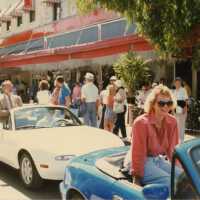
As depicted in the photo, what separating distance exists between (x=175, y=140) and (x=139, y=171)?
0.67 metres

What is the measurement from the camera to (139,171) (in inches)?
177

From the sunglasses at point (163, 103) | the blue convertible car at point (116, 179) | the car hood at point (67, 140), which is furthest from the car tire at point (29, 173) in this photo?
the sunglasses at point (163, 103)

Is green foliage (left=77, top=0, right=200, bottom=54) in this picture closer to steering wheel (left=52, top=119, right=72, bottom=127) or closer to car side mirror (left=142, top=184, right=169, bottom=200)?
steering wheel (left=52, top=119, right=72, bottom=127)

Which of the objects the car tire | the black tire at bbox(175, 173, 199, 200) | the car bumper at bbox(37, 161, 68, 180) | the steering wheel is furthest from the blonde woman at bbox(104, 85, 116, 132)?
the black tire at bbox(175, 173, 199, 200)

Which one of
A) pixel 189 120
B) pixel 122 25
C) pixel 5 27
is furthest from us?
pixel 5 27

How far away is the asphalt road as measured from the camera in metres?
7.12

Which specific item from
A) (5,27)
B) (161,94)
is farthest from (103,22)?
(5,27)

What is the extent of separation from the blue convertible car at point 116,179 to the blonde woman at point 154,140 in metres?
0.17

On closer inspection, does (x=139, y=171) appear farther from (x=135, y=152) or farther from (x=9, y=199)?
(x=9, y=199)

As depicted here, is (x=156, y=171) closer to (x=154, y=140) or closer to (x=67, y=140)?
(x=154, y=140)

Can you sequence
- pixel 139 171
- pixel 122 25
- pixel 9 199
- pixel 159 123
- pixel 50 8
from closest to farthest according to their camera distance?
pixel 139 171
pixel 159 123
pixel 9 199
pixel 122 25
pixel 50 8

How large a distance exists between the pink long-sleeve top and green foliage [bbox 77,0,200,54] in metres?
7.27

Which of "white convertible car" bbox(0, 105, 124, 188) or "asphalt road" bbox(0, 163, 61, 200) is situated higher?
"white convertible car" bbox(0, 105, 124, 188)

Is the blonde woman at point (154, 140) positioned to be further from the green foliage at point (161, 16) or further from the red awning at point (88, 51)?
the red awning at point (88, 51)
